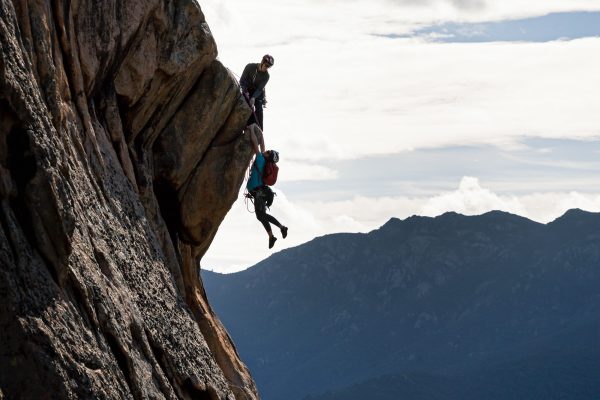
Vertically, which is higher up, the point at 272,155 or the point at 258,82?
the point at 258,82

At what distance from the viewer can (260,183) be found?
28219mm

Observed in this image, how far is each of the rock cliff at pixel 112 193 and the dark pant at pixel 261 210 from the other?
1.28 m

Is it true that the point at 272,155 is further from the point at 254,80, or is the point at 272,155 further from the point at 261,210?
the point at 254,80

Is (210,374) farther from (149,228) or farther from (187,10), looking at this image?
(187,10)

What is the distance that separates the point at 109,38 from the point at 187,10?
409cm

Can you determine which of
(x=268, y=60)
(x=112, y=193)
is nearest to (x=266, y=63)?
(x=268, y=60)

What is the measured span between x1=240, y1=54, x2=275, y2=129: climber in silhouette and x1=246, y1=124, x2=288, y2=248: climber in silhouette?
1502 mm

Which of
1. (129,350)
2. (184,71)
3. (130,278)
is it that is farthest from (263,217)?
(129,350)

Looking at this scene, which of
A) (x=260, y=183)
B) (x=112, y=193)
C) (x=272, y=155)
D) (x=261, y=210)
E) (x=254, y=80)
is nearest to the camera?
(x=112, y=193)

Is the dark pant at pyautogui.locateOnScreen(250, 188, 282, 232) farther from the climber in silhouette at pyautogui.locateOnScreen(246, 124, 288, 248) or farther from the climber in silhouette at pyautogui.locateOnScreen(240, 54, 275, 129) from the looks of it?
the climber in silhouette at pyautogui.locateOnScreen(240, 54, 275, 129)

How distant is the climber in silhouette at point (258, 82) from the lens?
2900cm

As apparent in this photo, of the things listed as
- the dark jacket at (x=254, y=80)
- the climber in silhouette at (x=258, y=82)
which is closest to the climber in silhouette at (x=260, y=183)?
the climber in silhouette at (x=258, y=82)

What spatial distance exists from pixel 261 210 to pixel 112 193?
9.52 m

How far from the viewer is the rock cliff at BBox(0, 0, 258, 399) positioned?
45.4ft
